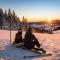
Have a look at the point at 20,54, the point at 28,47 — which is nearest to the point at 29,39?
the point at 28,47

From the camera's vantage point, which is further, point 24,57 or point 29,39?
point 29,39

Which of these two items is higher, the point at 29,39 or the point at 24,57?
the point at 29,39

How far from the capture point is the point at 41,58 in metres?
5.19

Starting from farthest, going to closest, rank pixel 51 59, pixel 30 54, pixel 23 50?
pixel 23 50, pixel 30 54, pixel 51 59

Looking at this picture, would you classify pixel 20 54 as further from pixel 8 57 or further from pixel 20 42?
pixel 20 42

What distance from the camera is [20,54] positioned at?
18.0 ft

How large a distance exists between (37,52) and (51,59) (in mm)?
667

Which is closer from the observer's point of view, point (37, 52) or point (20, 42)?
point (37, 52)

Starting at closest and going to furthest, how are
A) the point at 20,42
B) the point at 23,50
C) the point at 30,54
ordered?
the point at 30,54 < the point at 23,50 < the point at 20,42

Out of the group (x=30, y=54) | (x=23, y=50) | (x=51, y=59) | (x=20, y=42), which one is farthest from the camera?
(x=20, y=42)

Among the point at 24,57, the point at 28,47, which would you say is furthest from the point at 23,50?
the point at 24,57

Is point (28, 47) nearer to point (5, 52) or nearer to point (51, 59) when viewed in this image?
point (5, 52)

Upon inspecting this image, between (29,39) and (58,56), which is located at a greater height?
(29,39)

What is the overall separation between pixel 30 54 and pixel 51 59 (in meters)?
0.61
